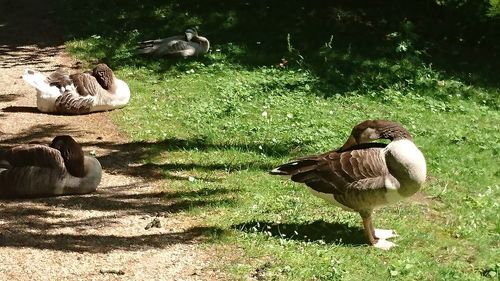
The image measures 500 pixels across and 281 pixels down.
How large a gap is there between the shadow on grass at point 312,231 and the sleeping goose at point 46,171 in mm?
1904

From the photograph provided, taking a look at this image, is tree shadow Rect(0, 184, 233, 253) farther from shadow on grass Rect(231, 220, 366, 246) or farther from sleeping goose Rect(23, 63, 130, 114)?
sleeping goose Rect(23, 63, 130, 114)

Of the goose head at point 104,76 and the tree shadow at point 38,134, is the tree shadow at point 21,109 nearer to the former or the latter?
the tree shadow at point 38,134

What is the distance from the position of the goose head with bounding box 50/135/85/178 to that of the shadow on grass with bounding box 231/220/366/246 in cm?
190

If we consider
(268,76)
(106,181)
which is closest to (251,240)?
(106,181)

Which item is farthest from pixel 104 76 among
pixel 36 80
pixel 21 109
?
pixel 21 109

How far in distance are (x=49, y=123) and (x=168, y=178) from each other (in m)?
3.08

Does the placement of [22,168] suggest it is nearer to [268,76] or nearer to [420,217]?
[420,217]

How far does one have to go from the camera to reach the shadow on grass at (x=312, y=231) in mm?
6918

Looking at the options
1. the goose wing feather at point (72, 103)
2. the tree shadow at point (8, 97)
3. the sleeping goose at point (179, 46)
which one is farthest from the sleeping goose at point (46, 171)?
the sleeping goose at point (179, 46)

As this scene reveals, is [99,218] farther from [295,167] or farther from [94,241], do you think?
[295,167]

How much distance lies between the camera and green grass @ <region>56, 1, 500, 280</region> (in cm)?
667

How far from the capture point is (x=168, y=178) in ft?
28.2

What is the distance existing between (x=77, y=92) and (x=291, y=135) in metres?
3.37

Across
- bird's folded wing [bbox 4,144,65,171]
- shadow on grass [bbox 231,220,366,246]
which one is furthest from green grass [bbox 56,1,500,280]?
bird's folded wing [bbox 4,144,65,171]
